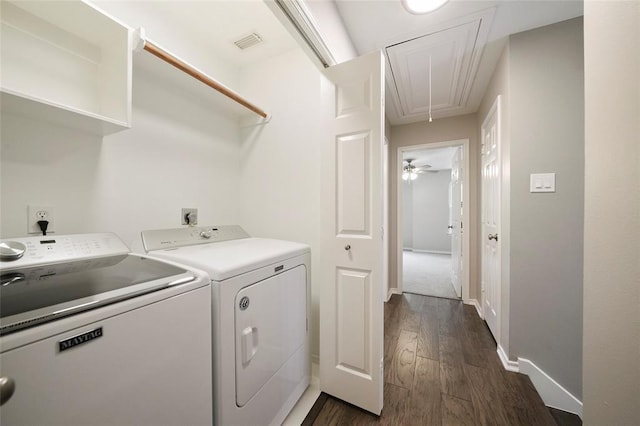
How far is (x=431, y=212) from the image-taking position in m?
6.81

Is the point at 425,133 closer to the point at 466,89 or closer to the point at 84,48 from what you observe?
the point at 466,89

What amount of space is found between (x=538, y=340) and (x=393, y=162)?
241 cm

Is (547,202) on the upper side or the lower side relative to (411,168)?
lower

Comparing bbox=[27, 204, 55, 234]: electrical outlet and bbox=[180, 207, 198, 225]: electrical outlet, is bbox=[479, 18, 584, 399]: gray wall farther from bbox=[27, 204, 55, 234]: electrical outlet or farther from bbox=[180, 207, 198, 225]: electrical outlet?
bbox=[27, 204, 55, 234]: electrical outlet

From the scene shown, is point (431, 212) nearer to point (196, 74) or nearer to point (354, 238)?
point (354, 238)

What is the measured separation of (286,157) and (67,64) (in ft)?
4.12

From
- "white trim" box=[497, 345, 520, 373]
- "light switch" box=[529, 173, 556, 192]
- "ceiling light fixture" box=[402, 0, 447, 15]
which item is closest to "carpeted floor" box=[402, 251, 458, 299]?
"white trim" box=[497, 345, 520, 373]

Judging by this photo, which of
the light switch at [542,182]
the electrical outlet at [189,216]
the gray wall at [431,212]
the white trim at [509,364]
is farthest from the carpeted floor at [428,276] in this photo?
the electrical outlet at [189,216]

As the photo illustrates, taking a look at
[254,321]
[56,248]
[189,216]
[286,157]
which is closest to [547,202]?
[286,157]

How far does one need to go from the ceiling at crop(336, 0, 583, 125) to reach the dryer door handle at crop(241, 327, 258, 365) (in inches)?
77.9

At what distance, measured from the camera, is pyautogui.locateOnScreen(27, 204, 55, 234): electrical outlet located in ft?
3.27

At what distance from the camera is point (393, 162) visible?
→ 3252mm

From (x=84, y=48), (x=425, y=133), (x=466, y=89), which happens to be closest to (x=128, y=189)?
(x=84, y=48)

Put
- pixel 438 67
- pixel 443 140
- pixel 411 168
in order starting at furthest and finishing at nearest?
pixel 411 168 < pixel 443 140 < pixel 438 67
